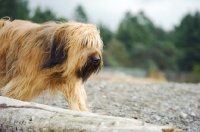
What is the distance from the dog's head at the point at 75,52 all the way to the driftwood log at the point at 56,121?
133 centimetres

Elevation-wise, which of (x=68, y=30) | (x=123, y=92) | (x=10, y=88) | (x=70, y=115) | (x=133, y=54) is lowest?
(x=133, y=54)

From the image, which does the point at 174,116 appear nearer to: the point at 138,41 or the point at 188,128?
the point at 188,128

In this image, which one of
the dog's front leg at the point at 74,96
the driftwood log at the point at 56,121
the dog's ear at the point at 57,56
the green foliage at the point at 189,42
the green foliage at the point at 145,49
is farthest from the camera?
the green foliage at the point at 145,49

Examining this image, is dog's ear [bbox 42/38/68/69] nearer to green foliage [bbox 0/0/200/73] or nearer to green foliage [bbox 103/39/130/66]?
green foliage [bbox 0/0/200/73]

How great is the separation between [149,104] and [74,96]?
2.09 metres

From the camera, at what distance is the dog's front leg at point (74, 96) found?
611 centimetres

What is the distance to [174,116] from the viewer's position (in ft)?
21.6

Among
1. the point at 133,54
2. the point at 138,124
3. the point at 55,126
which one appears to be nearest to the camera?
the point at 138,124

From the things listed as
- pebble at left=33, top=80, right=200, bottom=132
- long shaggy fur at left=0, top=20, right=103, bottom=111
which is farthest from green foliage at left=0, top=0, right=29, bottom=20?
long shaggy fur at left=0, top=20, right=103, bottom=111

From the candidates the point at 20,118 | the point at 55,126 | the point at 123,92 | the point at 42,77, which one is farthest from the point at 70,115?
the point at 123,92

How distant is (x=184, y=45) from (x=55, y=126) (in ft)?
169

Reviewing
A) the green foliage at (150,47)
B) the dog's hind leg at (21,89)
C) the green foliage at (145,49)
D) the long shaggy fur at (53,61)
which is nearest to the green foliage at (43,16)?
the long shaggy fur at (53,61)

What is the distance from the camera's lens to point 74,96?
20.2 feet

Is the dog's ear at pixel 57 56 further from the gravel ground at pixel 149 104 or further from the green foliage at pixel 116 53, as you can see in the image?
the green foliage at pixel 116 53
